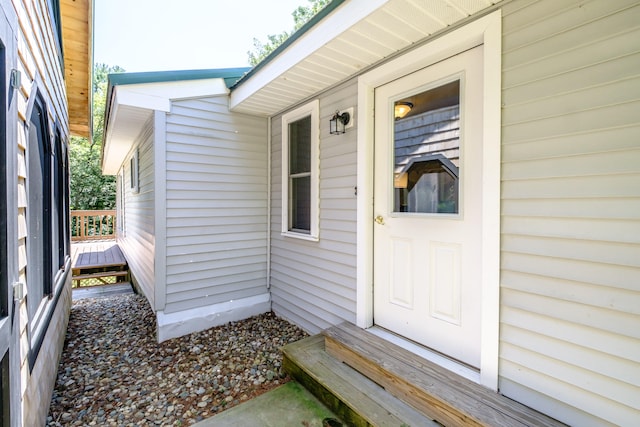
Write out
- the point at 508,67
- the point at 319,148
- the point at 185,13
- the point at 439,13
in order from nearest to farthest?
the point at 508,67
the point at 439,13
the point at 319,148
the point at 185,13

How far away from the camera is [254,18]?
15.1 m

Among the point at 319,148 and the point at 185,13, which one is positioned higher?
the point at 185,13

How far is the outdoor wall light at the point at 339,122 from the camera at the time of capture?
2744mm

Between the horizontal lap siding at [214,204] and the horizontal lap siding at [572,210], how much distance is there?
2881mm

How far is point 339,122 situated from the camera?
2.79 meters

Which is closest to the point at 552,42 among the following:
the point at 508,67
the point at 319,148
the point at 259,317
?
the point at 508,67

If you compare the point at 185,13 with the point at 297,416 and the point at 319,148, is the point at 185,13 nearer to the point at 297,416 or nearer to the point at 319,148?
the point at 319,148

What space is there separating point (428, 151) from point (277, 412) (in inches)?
84.6

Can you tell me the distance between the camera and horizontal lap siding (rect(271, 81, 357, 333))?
2.75 m

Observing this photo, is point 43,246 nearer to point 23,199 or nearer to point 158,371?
point 23,199

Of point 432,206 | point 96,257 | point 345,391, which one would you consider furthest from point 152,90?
point 96,257

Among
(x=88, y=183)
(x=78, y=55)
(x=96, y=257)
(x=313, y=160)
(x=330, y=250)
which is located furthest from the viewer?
(x=88, y=183)

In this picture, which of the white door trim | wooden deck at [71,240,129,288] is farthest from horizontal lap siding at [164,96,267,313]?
wooden deck at [71,240,129,288]

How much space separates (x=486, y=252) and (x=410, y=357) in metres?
0.90
